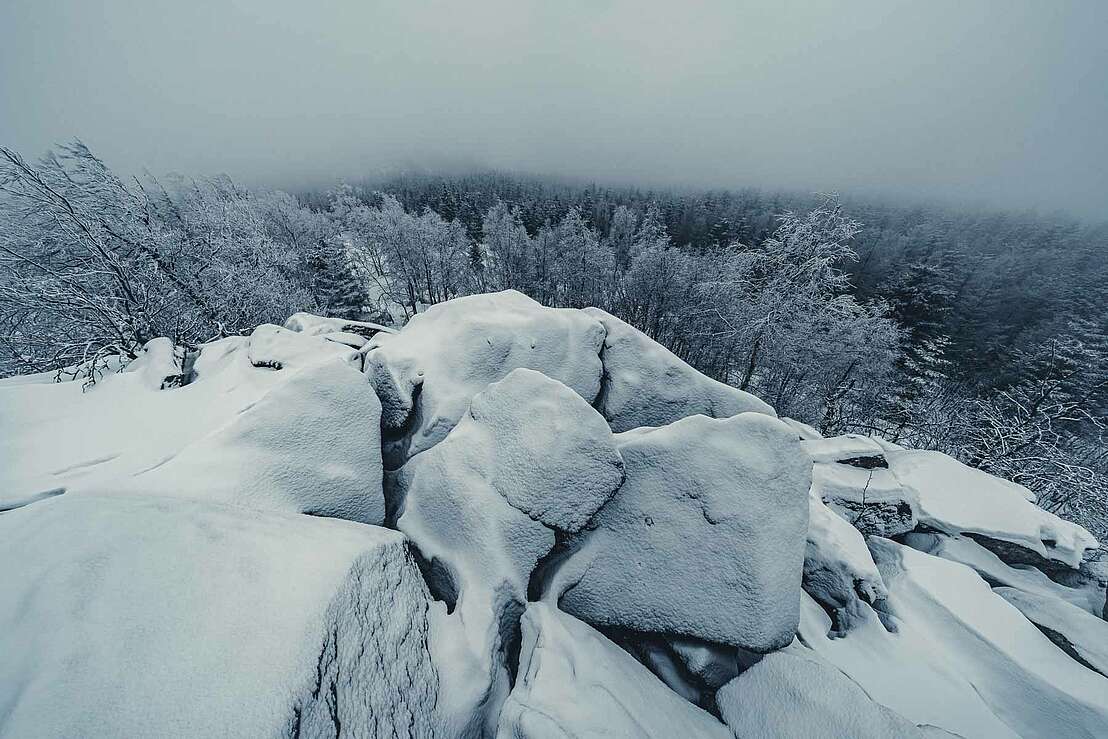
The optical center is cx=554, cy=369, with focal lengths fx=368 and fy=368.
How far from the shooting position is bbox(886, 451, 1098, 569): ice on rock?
19.7 feet

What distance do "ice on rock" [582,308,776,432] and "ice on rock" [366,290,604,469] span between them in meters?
0.39

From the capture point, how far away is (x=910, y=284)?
1222 inches

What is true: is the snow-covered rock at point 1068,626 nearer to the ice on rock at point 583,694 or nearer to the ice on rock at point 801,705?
the ice on rock at point 801,705

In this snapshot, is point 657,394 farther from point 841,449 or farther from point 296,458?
point 296,458

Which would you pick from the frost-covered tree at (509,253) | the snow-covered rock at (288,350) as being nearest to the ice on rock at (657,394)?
the snow-covered rock at (288,350)

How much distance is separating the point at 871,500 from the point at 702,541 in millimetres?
4833

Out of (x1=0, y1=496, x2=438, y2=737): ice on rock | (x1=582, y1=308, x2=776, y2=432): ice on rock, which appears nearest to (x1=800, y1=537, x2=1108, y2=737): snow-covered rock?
(x1=582, y1=308, x2=776, y2=432): ice on rock

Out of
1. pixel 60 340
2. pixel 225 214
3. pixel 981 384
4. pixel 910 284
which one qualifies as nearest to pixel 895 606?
pixel 60 340

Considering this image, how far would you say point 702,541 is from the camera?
4.17 m

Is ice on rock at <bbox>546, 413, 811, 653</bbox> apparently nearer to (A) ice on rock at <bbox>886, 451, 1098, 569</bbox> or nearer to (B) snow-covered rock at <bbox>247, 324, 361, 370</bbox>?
(A) ice on rock at <bbox>886, 451, 1098, 569</bbox>

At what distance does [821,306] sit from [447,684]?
1840cm

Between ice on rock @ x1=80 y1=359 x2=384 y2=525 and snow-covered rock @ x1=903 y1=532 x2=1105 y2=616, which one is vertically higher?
ice on rock @ x1=80 y1=359 x2=384 y2=525

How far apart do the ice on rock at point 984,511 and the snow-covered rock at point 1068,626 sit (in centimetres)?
108

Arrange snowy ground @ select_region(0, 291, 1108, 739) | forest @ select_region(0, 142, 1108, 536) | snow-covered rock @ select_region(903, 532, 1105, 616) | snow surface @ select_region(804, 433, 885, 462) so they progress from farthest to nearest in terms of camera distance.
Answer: forest @ select_region(0, 142, 1108, 536)
snow surface @ select_region(804, 433, 885, 462)
snow-covered rock @ select_region(903, 532, 1105, 616)
snowy ground @ select_region(0, 291, 1108, 739)
